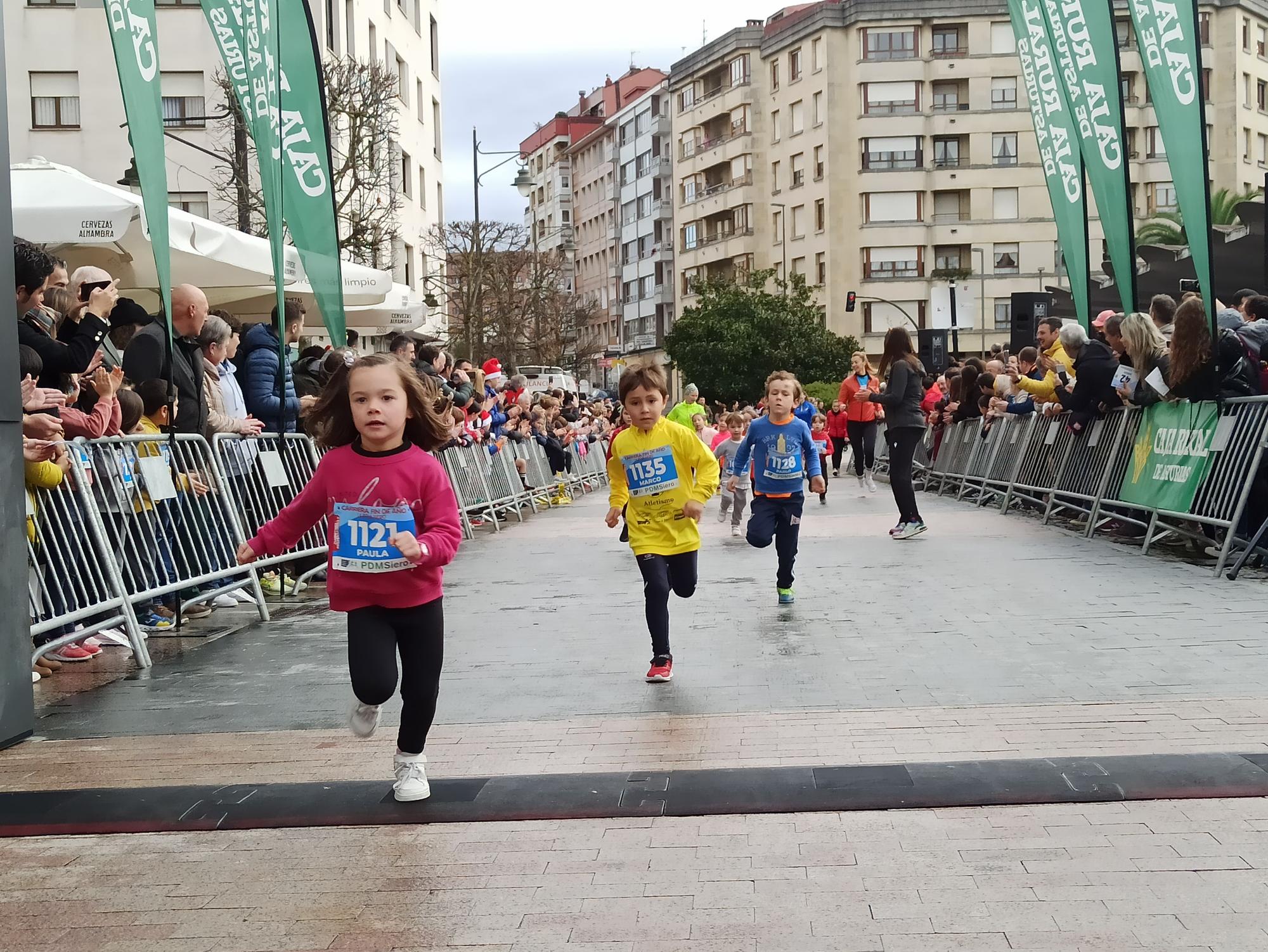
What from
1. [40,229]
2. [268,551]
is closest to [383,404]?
[268,551]

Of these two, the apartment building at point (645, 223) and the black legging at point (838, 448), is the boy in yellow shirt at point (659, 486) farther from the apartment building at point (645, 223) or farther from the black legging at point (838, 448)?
the apartment building at point (645, 223)

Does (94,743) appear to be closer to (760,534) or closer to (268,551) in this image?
(268,551)

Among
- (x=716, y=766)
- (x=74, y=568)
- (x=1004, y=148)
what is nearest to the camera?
(x=716, y=766)

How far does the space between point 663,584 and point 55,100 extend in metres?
36.8

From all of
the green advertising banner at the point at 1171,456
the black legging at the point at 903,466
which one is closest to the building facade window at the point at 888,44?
the black legging at the point at 903,466

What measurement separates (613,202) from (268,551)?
121961mm

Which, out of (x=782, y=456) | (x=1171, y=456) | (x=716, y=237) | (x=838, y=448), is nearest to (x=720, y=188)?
(x=716, y=237)

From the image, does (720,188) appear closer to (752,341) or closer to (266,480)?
(752,341)

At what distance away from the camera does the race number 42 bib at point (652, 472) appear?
820cm

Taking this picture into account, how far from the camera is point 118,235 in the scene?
1234cm

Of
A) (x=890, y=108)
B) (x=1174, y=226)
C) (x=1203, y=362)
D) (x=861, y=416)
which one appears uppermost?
(x=890, y=108)

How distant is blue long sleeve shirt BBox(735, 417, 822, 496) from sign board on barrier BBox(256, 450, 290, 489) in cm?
349

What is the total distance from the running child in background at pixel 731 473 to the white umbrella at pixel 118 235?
192 inches

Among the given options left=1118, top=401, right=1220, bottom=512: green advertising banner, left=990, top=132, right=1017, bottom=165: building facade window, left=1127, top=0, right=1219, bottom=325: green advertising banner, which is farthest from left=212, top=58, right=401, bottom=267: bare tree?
left=990, top=132, right=1017, bottom=165: building facade window
